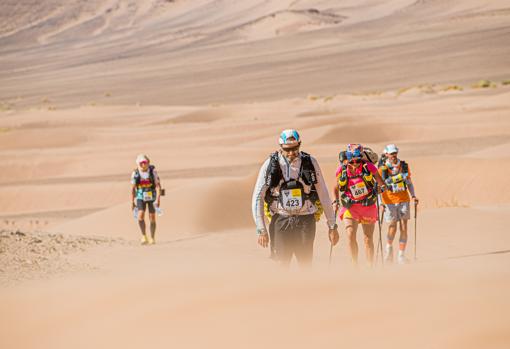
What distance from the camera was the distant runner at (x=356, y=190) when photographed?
8188mm

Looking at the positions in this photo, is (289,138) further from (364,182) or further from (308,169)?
(364,182)

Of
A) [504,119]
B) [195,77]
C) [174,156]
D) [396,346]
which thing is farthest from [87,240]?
[195,77]

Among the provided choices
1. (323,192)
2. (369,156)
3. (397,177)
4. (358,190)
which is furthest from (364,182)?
(323,192)

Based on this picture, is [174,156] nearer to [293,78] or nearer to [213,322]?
[213,322]

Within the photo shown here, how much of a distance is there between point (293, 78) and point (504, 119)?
128 feet

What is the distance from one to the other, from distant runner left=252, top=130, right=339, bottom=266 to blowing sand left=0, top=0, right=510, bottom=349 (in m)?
0.29

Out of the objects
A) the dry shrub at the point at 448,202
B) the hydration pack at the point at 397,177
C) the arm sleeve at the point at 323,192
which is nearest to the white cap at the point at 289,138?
the arm sleeve at the point at 323,192

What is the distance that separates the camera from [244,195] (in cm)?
1889

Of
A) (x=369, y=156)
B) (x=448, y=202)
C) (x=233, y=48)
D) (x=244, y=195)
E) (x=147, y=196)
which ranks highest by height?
(x=233, y=48)

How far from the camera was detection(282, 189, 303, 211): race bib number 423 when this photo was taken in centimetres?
674

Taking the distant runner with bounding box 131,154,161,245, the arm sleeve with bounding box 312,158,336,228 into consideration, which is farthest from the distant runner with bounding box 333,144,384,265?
the distant runner with bounding box 131,154,161,245

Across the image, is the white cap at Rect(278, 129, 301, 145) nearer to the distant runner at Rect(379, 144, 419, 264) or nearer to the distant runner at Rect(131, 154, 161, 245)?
the distant runner at Rect(379, 144, 419, 264)

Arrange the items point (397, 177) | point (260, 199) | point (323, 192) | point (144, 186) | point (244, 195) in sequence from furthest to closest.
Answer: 1. point (244, 195)
2. point (144, 186)
3. point (397, 177)
4. point (323, 192)
5. point (260, 199)

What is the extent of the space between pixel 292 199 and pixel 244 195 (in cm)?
1214
